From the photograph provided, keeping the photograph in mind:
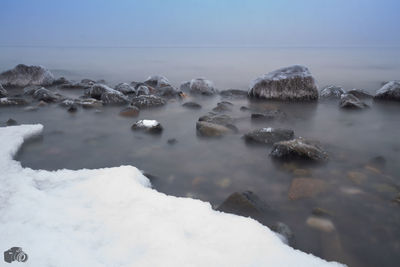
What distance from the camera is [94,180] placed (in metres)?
3.34

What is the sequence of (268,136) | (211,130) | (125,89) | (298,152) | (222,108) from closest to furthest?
1. (298,152)
2. (268,136)
3. (211,130)
4. (222,108)
5. (125,89)

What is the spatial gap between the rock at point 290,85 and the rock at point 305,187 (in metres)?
5.09

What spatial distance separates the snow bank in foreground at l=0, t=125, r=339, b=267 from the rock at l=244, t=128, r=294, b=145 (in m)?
2.27

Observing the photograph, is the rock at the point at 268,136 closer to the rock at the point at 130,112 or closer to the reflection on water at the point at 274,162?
the reflection on water at the point at 274,162

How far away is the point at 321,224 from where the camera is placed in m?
2.86

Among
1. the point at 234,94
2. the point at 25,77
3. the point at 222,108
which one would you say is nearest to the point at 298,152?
the point at 222,108

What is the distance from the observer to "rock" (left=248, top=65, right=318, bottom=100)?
27.3ft

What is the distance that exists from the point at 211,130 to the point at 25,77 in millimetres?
8815

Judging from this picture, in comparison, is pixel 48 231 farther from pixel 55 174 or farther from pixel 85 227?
pixel 55 174

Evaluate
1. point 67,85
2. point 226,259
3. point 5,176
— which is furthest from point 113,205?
point 67,85

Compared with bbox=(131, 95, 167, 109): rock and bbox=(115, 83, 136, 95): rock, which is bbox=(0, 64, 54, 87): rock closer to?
bbox=(115, 83, 136, 95): rock

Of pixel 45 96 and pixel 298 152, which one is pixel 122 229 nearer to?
pixel 298 152

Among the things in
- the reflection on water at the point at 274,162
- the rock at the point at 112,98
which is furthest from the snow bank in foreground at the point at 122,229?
the rock at the point at 112,98

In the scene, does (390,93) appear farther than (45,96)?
Yes
